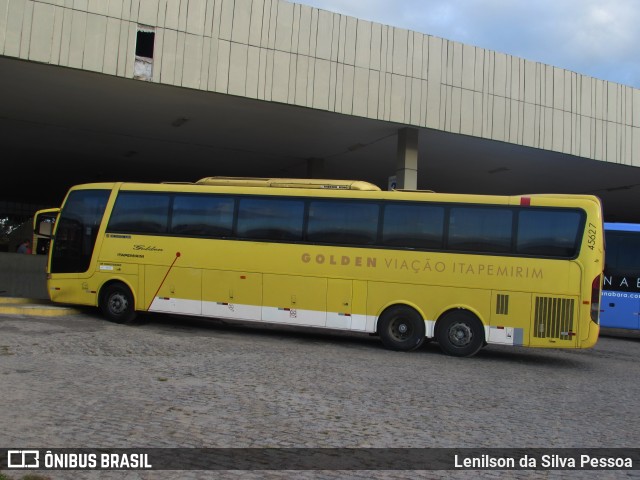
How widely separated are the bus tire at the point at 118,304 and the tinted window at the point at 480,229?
708 centimetres

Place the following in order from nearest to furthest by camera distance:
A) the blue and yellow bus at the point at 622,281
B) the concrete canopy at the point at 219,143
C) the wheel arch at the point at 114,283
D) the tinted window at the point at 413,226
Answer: the tinted window at the point at 413,226 < the wheel arch at the point at 114,283 < the concrete canopy at the point at 219,143 < the blue and yellow bus at the point at 622,281

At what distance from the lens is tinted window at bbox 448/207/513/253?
11016 millimetres

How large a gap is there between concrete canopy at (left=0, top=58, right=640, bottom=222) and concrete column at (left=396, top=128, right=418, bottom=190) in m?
0.44

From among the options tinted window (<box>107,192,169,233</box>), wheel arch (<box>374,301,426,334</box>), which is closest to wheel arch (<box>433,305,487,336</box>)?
wheel arch (<box>374,301,426,334</box>)

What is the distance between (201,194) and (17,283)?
11.5 meters

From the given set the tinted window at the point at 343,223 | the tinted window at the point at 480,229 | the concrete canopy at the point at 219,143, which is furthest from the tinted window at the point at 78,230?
the tinted window at the point at 480,229

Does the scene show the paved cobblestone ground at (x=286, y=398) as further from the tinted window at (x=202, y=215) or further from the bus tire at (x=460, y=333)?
the tinted window at (x=202, y=215)

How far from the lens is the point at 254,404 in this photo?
6266 mm

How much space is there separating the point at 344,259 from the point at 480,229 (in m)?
2.69

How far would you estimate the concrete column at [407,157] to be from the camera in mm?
17484

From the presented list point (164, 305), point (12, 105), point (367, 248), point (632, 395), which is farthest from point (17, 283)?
point (632, 395)

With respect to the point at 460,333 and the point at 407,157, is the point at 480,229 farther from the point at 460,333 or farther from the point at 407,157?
the point at 407,157

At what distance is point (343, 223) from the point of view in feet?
39.0

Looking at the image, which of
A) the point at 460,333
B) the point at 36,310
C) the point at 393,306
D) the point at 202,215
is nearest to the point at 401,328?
the point at 393,306
